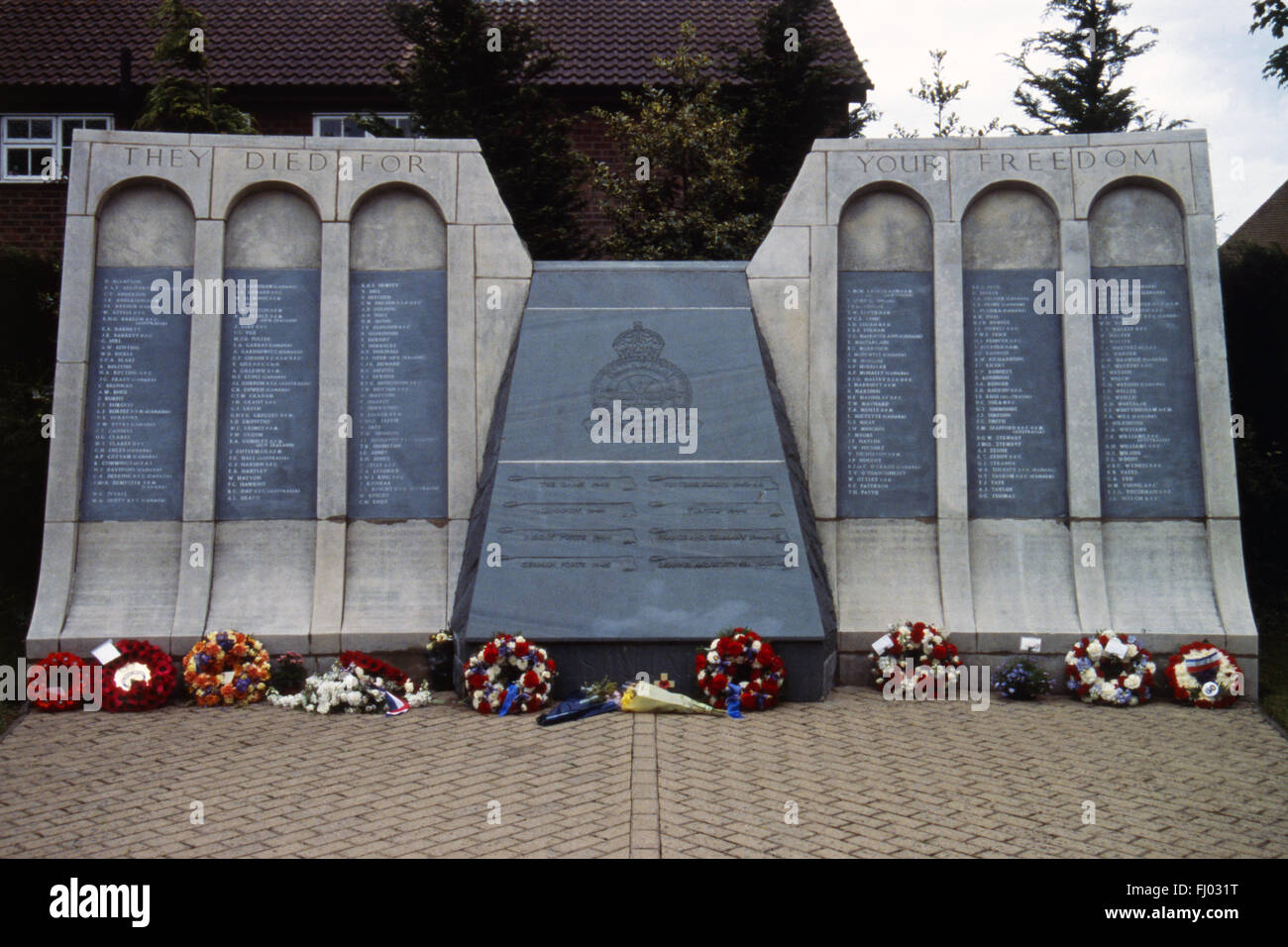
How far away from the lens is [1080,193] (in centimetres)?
1068

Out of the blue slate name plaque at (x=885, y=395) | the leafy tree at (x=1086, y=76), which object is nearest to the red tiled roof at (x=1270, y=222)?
the leafy tree at (x=1086, y=76)

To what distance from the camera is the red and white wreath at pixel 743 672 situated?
8.61m

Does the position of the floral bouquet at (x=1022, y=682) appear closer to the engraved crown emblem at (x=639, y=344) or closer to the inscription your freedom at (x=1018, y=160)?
the engraved crown emblem at (x=639, y=344)

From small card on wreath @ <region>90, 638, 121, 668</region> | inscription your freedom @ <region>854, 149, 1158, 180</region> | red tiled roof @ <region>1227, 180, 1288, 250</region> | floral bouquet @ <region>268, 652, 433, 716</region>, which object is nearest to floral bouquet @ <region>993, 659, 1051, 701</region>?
inscription your freedom @ <region>854, 149, 1158, 180</region>

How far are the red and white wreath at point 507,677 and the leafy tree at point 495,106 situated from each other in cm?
830

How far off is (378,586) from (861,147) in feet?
20.0

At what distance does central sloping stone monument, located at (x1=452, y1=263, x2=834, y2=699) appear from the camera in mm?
9062

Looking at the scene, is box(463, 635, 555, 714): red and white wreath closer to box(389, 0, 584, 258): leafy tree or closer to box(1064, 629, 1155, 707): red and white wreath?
Answer: box(1064, 629, 1155, 707): red and white wreath

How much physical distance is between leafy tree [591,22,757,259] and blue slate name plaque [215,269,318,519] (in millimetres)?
6227

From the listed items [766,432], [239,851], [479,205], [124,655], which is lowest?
[239,851]
